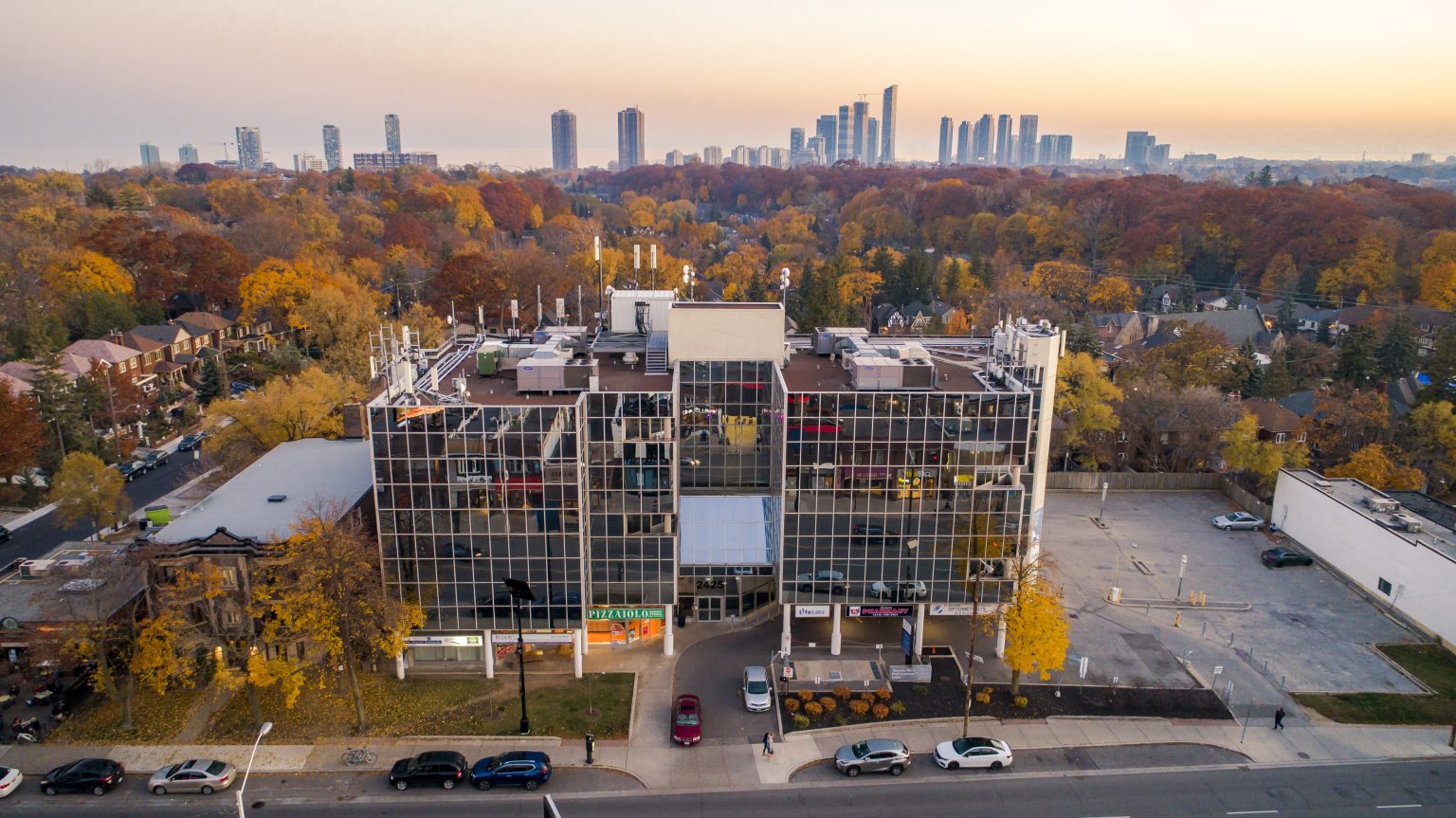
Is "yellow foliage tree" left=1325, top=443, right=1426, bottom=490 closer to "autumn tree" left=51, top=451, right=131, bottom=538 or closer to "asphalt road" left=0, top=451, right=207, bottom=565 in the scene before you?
"autumn tree" left=51, top=451, right=131, bottom=538

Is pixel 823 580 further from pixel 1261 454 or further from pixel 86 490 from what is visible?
pixel 86 490

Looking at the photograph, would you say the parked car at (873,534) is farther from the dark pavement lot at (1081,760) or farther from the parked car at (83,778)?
the parked car at (83,778)

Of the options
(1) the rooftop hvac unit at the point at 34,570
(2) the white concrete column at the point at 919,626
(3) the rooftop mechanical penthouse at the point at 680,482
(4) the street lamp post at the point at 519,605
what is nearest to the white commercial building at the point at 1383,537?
(3) the rooftop mechanical penthouse at the point at 680,482

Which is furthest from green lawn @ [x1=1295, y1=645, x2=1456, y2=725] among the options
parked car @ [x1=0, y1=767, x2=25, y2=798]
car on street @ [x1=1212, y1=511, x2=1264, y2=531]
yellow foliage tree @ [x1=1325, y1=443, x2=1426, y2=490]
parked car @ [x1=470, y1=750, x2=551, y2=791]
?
parked car @ [x1=0, y1=767, x2=25, y2=798]

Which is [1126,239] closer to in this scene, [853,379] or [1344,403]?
[1344,403]

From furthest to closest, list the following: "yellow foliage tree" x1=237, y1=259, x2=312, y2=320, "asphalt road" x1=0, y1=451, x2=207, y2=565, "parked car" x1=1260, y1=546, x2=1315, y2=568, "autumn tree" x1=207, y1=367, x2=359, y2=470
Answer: "yellow foliage tree" x1=237, y1=259, x2=312, y2=320 → "autumn tree" x1=207, y1=367, x2=359, y2=470 → "parked car" x1=1260, y1=546, x2=1315, y2=568 → "asphalt road" x1=0, y1=451, x2=207, y2=565

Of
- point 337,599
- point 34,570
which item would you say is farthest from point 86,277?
point 337,599

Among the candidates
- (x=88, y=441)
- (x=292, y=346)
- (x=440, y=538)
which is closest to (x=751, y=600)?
(x=440, y=538)
